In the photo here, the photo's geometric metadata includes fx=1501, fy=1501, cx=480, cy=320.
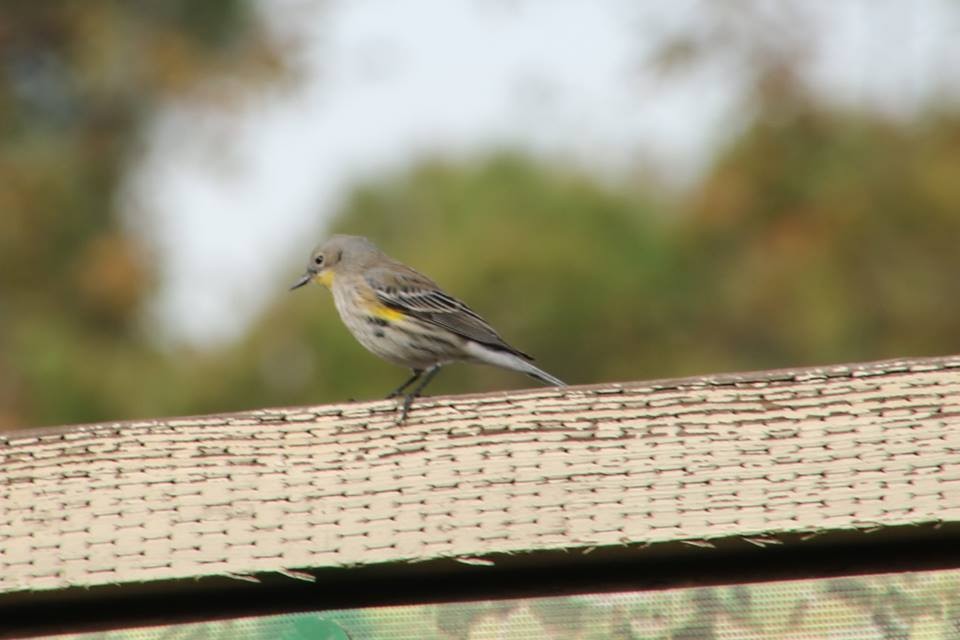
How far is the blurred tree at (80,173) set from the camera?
15.0 m

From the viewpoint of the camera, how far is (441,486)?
2.41m

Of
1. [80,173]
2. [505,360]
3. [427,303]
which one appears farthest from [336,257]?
[80,173]

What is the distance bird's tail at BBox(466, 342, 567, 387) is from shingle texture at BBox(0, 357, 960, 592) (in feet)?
12.4

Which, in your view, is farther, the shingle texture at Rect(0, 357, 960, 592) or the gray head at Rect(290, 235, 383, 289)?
the gray head at Rect(290, 235, 383, 289)

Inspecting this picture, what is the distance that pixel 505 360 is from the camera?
21.7 ft

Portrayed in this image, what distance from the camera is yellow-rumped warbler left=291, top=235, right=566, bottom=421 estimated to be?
6770mm

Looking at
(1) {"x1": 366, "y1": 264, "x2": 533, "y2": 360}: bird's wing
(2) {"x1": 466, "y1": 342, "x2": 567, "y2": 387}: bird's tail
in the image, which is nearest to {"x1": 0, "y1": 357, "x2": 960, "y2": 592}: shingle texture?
(2) {"x1": 466, "y1": 342, "x2": 567, "y2": 387}: bird's tail

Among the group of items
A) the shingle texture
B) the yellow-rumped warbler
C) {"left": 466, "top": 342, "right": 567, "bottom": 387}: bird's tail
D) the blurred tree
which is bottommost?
the shingle texture

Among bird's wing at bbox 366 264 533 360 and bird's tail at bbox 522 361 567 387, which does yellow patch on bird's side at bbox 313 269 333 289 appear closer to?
bird's wing at bbox 366 264 533 360

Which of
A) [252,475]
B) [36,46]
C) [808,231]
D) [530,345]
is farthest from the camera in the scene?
[36,46]

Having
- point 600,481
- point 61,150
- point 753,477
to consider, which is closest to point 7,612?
point 600,481

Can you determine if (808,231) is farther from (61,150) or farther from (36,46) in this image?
(36,46)

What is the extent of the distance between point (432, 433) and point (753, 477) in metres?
0.53

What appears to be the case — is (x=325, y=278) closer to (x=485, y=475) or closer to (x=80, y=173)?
(x=485, y=475)
